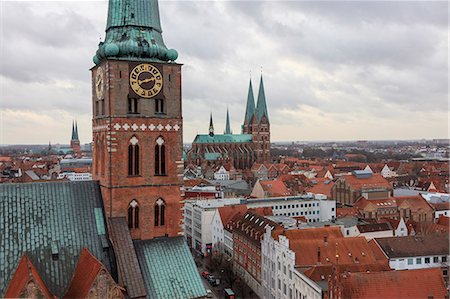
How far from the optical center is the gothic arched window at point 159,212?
120 ft

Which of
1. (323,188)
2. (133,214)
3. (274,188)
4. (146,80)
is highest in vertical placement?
(146,80)

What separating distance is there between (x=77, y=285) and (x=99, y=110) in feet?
44.0

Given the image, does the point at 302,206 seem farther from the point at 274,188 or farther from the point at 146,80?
the point at 146,80

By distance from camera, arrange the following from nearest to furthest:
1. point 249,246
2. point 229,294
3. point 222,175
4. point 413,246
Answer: point 413,246 < point 229,294 < point 249,246 < point 222,175

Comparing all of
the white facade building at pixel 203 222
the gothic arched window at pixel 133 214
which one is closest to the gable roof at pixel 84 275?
the gothic arched window at pixel 133 214

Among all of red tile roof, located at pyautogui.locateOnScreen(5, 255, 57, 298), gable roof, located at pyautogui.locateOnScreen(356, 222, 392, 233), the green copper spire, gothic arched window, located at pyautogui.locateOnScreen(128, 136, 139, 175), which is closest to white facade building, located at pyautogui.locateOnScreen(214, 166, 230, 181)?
gable roof, located at pyautogui.locateOnScreen(356, 222, 392, 233)

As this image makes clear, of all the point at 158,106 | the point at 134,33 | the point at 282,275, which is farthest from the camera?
the point at 282,275

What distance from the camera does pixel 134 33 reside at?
35750 mm

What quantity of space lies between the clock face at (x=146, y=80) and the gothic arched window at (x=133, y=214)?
8081 millimetres

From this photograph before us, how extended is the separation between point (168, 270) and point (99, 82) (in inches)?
594

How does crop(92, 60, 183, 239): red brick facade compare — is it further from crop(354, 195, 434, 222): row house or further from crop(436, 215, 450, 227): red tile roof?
crop(354, 195, 434, 222): row house

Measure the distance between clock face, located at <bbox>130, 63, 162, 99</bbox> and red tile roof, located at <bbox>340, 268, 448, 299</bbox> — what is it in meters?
24.0

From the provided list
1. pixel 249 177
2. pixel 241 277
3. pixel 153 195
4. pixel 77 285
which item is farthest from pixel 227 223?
pixel 249 177

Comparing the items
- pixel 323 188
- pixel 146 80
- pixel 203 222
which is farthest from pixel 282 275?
pixel 323 188
